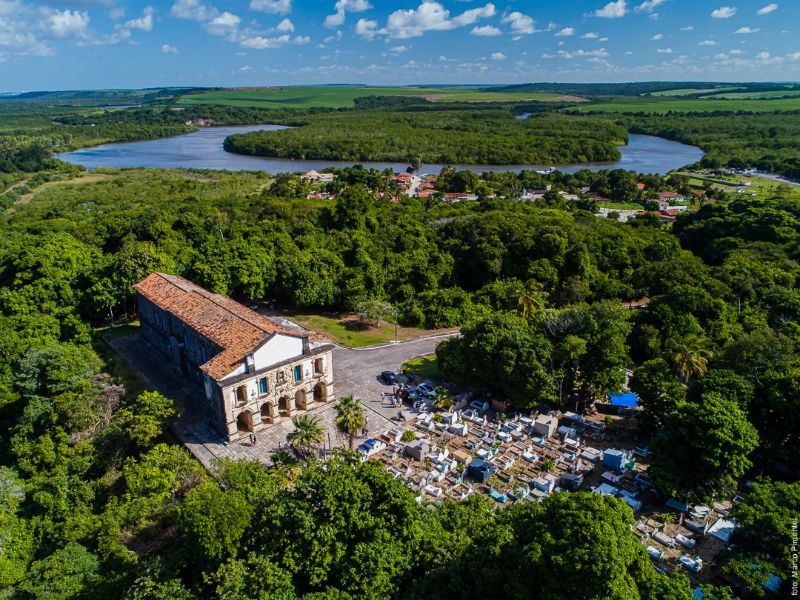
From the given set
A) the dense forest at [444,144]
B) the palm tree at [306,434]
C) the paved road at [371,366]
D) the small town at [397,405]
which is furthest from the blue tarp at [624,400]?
the dense forest at [444,144]

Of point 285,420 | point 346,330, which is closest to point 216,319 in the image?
point 285,420

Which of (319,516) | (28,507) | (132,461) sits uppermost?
(319,516)

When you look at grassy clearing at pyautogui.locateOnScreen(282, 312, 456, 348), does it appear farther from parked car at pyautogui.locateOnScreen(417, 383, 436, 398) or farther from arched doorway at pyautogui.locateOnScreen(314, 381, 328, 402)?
arched doorway at pyautogui.locateOnScreen(314, 381, 328, 402)

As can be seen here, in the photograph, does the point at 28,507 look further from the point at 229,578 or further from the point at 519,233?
the point at 519,233

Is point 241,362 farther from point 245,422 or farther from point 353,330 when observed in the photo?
point 353,330

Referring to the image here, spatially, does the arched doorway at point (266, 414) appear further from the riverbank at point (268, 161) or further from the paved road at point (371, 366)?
the riverbank at point (268, 161)

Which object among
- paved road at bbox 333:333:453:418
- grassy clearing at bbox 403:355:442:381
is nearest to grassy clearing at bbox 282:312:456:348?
paved road at bbox 333:333:453:418

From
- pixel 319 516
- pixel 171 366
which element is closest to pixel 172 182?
pixel 171 366
